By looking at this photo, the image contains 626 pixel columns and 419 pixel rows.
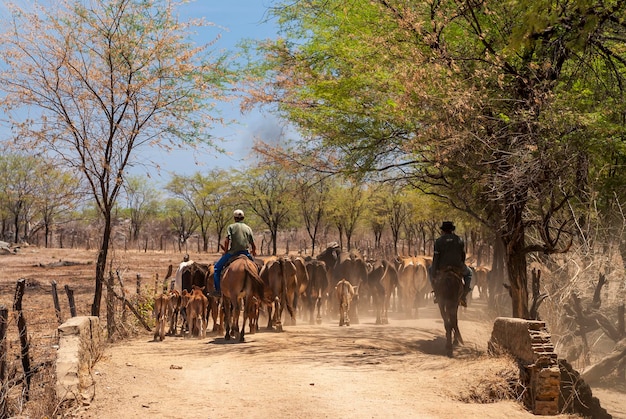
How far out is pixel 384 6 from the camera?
1105cm

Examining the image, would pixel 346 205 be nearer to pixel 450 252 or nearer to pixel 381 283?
pixel 381 283

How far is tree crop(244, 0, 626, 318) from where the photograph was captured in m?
10.0

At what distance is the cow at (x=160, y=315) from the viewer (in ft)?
39.4

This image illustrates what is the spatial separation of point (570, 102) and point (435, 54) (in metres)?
2.37

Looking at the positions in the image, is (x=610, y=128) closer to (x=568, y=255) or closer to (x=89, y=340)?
(x=568, y=255)

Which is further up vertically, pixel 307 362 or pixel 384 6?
pixel 384 6

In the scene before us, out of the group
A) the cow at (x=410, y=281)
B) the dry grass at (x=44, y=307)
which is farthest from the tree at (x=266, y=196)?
the cow at (x=410, y=281)

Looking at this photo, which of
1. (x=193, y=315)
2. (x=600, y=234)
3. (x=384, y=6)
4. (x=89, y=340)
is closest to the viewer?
(x=89, y=340)

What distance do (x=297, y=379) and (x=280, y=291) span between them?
538 centimetres

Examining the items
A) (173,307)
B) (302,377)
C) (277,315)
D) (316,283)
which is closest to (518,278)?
(277,315)

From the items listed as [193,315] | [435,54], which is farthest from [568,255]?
[193,315]

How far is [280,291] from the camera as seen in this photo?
1361 cm

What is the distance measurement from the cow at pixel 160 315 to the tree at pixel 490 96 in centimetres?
495

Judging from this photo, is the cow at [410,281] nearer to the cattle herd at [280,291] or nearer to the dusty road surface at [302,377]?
the cattle herd at [280,291]
